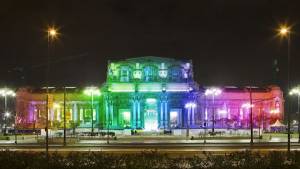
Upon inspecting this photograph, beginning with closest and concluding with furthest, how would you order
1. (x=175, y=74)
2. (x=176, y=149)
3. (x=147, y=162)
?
(x=147, y=162) → (x=176, y=149) → (x=175, y=74)

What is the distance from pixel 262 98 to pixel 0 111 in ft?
244

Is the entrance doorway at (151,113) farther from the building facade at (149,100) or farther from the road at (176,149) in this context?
the road at (176,149)

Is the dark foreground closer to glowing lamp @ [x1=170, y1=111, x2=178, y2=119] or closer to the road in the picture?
the road

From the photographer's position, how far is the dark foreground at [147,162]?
32469 mm

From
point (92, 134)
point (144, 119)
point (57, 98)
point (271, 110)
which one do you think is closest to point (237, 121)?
point (271, 110)

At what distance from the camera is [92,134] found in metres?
92.1

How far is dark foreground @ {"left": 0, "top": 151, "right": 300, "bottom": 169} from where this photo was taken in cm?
3247

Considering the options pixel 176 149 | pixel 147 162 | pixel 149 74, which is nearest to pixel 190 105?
pixel 149 74

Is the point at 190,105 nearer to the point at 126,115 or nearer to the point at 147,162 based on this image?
the point at 126,115

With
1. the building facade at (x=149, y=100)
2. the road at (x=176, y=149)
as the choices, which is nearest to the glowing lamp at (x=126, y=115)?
the building facade at (x=149, y=100)

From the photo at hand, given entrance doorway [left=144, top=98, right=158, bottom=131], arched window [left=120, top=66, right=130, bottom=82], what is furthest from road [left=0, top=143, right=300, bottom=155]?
arched window [left=120, top=66, right=130, bottom=82]

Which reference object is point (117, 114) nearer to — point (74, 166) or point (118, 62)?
point (118, 62)

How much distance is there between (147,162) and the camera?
33.8 metres

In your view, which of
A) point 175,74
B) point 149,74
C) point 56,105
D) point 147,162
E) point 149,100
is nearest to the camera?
point 147,162
